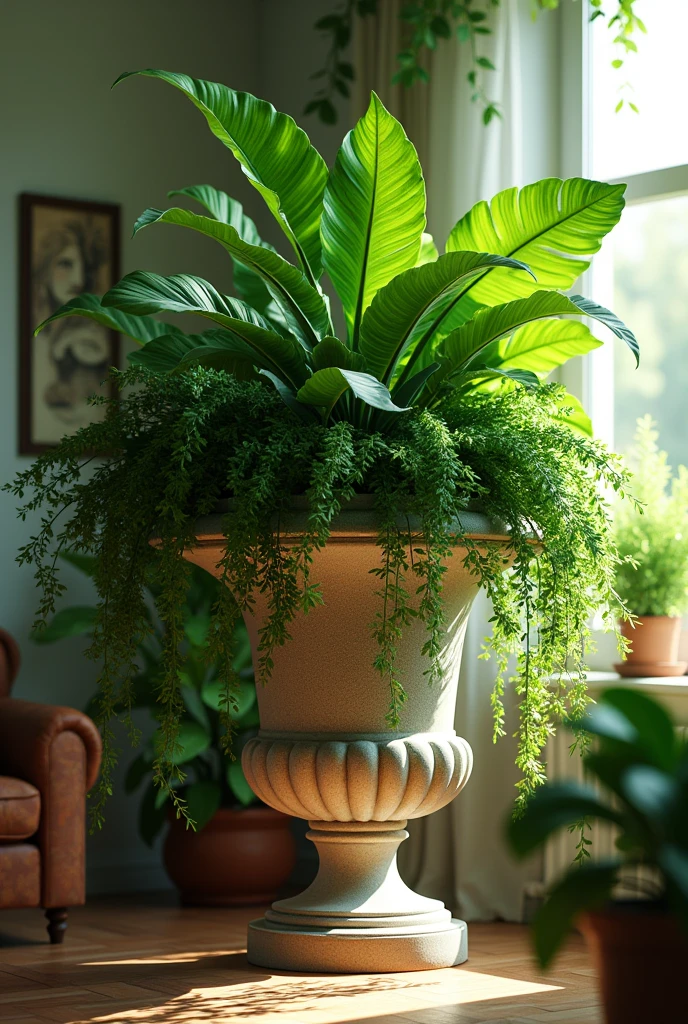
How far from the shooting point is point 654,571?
315 centimetres

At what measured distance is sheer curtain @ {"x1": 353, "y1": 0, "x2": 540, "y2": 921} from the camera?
11.1 ft

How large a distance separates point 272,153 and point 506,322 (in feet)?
1.83

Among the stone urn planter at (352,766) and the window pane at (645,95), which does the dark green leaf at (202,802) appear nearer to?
the stone urn planter at (352,766)

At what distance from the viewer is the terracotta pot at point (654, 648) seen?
316 cm

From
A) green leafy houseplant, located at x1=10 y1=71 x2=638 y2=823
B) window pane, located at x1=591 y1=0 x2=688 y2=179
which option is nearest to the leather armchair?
green leafy houseplant, located at x1=10 y1=71 x2=638 y2=823

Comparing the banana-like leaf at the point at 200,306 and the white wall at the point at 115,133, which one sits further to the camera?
the white wall at the point at 115,133

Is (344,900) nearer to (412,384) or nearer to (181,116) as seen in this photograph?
(412,384)

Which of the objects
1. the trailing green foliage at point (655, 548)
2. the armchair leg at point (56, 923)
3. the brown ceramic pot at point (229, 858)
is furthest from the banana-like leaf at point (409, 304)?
the brown ceramic pot at point (229, 858)

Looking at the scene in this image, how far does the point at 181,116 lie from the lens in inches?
178

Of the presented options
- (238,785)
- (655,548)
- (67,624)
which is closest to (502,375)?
(655,548)

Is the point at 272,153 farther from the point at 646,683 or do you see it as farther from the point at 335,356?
the point at 646,683

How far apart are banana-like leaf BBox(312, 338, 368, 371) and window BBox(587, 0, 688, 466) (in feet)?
4.08

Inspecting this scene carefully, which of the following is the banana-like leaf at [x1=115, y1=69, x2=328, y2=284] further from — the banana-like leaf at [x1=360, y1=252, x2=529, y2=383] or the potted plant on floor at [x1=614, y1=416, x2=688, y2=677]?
the potted plant on floor at [x1=614, y1=416, x2=688, y2=677]

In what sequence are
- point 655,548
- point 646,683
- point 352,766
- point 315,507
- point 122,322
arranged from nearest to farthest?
point 315,507, point 352,766, point 122,322, point 646,683, point 655,548
